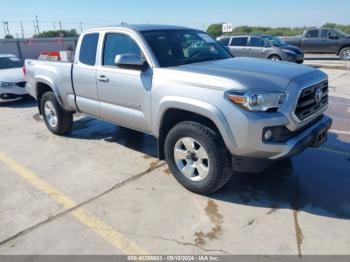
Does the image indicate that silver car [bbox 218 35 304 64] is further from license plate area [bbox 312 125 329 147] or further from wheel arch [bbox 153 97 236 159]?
wheel arch [bbox 153 97 236 159]

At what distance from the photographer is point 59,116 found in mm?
6113

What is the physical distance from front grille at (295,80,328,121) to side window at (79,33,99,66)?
2.99 m

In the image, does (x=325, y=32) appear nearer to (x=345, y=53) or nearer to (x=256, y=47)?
(x=345, y=53)

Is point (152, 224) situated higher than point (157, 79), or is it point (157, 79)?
point (157, 79)

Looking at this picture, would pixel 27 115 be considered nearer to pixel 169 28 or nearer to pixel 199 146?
pixel 169 28

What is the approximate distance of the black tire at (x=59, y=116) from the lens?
6.04 metres

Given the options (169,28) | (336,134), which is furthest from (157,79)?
(336,134)

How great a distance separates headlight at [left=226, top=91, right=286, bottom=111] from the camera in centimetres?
321

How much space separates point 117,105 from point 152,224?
6.31 feet

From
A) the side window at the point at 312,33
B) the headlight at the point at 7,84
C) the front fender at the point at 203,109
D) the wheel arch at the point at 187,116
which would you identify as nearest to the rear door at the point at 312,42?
the side window at the point at 312,33

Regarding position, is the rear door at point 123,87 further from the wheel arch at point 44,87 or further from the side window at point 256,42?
the side window at point 256,42

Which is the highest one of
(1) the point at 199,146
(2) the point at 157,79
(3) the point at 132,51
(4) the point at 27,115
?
(3) the point at 132,51

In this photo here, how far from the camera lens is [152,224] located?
342cm

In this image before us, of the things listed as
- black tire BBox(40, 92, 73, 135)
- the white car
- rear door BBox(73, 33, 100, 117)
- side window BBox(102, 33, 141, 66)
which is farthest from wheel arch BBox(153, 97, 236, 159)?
the white car
